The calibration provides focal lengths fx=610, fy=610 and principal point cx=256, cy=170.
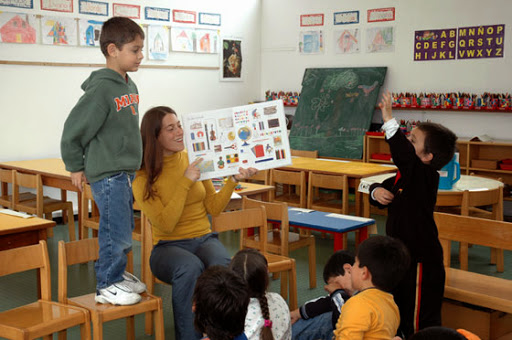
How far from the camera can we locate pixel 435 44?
7234 millimetres

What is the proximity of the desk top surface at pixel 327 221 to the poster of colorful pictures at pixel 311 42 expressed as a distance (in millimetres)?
4364

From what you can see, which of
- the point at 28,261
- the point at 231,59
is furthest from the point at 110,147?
the point at 231,59

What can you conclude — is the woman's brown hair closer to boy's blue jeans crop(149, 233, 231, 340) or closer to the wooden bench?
boy's blue jeans crop(149, 233, 231, 340)

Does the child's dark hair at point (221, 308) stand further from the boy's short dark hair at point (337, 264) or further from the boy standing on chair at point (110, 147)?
the boy's short dark hair at point (337, 264)

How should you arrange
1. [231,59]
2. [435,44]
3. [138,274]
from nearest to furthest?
[138,274] < [435,44] < [231,59]

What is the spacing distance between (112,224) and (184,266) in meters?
0.42

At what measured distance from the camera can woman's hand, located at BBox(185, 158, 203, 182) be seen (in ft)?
10.1

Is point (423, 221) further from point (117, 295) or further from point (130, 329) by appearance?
point (130, 329)

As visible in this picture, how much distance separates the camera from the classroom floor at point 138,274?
365 centimetres

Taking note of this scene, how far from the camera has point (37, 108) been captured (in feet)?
21.4

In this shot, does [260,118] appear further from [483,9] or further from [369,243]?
[483,9]

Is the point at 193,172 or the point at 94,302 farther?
the point at 193,172

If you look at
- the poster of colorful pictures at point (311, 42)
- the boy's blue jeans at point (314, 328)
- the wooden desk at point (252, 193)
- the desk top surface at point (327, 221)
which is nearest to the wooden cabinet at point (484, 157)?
the poster of colorful pictures at point (311, 42)

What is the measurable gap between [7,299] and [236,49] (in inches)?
208
